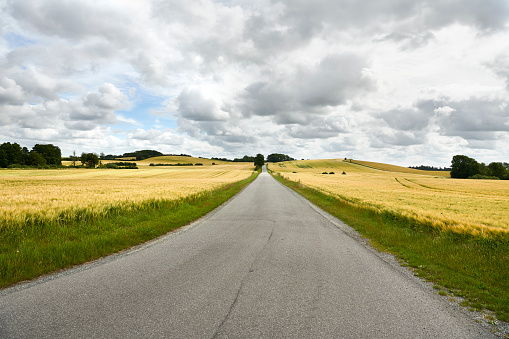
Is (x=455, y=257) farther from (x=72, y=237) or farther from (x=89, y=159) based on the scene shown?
(x=89, y=159)

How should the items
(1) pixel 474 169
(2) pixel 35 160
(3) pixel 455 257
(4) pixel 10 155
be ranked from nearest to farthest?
(3) pixel 455 257
(1) pixel 474 169
(4) pixel 10 155
(2) pixel 35 160

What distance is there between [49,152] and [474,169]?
166553 mm

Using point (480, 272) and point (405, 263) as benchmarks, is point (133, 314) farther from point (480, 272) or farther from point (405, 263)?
point (480, 272)

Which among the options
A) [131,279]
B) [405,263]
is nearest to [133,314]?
[131,279]

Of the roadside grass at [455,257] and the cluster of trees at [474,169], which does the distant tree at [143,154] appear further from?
the roadside grass at [455,257]

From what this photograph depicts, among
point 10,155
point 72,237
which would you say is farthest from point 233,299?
point 10,155

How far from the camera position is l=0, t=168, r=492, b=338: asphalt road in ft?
11.9

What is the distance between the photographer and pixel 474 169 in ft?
312

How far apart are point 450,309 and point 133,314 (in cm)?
522

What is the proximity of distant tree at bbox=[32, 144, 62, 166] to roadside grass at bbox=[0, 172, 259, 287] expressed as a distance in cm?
12244

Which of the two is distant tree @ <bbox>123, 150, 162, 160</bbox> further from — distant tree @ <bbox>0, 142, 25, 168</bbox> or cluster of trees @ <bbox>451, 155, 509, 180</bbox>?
cluster of trees @ <bbox>451, 155, 509, 180</bbox>

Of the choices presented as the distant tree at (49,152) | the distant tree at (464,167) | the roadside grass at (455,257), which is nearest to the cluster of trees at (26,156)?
the distant tree at (49,152)

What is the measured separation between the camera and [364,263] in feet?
22.0

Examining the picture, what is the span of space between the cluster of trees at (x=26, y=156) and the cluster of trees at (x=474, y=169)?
156243 millimetres
